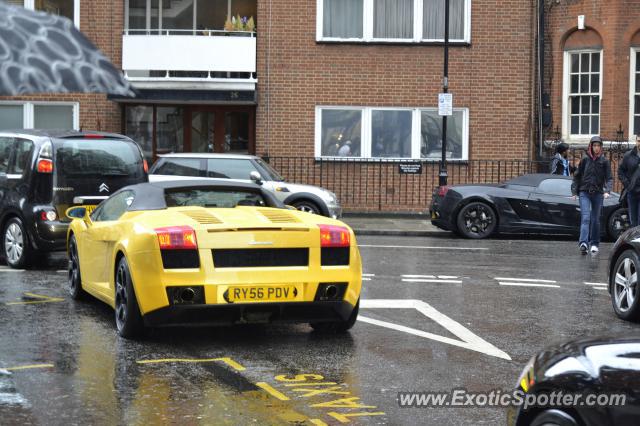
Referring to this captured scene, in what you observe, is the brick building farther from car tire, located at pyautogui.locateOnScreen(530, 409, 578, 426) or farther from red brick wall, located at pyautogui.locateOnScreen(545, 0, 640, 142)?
car tire, located at pyautogui.locateOnScreen(530, 409, 578, 426)

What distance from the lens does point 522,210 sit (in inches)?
806

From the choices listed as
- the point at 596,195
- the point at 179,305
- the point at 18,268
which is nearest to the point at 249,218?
the point at 179,305

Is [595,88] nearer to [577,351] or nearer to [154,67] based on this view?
[154,67]

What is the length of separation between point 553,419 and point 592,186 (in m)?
12.7

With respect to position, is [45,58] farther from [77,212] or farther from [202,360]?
[77,212]

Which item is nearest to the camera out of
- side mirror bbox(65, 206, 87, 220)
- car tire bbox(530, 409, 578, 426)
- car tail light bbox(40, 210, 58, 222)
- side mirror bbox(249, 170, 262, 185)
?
car tire bbox(530, 409, 578, 426)

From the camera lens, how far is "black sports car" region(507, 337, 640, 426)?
4617 mm

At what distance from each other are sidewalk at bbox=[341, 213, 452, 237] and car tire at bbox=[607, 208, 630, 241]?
3.18m

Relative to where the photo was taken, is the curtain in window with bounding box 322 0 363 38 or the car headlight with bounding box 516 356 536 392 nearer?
the car headlight with bounding box 516 356 536 392

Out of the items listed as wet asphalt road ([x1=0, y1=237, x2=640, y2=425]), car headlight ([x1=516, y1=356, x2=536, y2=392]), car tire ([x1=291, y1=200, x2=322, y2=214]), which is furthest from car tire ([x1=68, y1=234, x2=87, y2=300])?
car tire ([x1=291, y1=200, x2=322, y2=214])

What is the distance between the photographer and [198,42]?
26.6 m

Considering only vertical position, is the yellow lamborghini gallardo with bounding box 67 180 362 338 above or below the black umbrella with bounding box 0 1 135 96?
below

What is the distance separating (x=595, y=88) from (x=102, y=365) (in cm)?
2106

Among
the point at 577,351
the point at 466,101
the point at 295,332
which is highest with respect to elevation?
the point at 466,101
